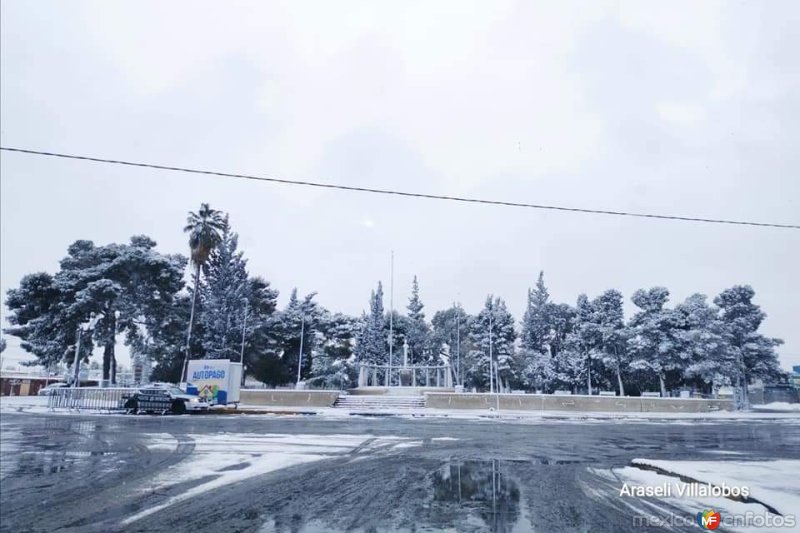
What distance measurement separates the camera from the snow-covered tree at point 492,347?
60562 millimetres

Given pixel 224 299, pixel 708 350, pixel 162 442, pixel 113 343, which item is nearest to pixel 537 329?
pixel 708 350

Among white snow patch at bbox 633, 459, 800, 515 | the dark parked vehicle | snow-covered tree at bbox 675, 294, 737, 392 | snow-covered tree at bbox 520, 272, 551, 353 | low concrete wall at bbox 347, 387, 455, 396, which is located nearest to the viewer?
white snow patch at bbox 633, 459, 800, 515

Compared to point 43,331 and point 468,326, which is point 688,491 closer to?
point 43,331

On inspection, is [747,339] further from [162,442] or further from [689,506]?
[162,442]

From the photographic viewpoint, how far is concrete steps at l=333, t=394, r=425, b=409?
33344 millimetres

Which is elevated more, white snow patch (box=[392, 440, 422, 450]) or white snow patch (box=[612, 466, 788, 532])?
white snow patch (box=[612, 466, 788, 532])

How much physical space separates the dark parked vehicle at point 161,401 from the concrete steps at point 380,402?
1042 cm

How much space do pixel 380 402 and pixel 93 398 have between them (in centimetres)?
1778

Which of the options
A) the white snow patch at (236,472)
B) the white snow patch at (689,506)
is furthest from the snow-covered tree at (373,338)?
the white snow patch at (689,506)

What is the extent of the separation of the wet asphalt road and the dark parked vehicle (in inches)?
377

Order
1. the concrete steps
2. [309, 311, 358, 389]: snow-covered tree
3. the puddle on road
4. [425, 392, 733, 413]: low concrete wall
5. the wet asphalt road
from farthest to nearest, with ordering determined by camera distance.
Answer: [309, 311, 358, 389]: snow-covered tree
the concrete steps
[425, 392, 733, 413]: low concrete wall
the wet asphalt road
the puddle on road

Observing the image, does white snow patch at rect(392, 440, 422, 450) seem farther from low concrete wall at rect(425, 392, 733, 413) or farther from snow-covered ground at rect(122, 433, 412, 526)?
low concrete wall at rect(425, 392, 733, 413)

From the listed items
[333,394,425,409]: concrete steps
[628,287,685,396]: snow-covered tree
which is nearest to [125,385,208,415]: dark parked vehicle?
[333,394,425,409]: concrete steps

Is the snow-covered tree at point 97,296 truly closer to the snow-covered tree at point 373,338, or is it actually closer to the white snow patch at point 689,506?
the white snow patch at point 689,506
